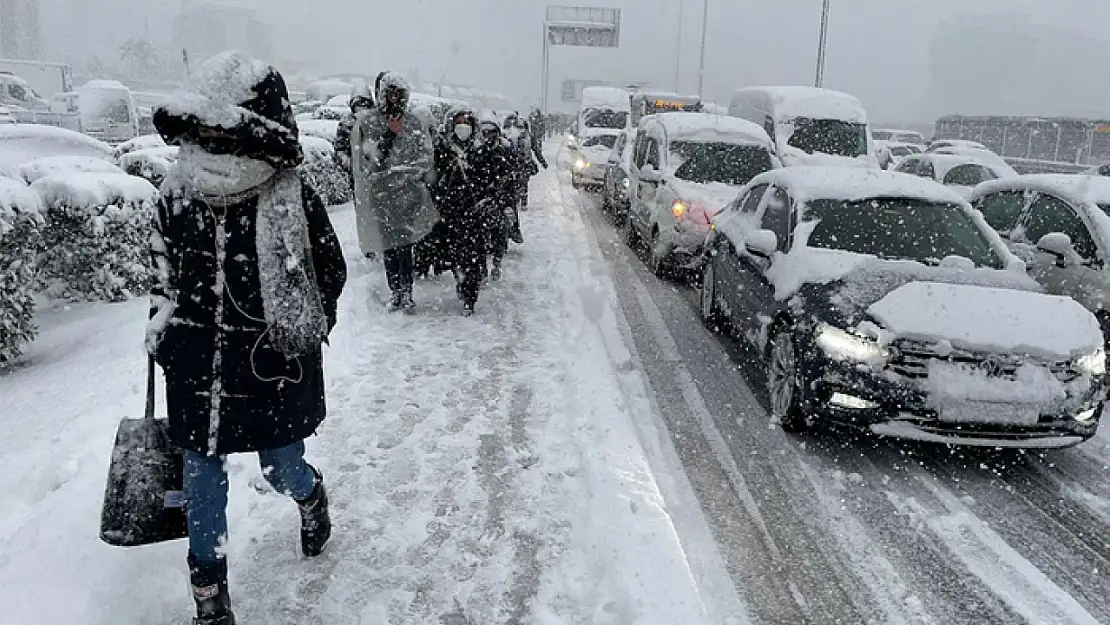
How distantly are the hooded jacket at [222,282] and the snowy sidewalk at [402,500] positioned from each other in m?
0.90

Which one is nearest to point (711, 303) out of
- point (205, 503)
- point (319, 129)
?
point (205, 503)

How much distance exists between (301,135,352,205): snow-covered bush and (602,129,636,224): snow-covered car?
4.54 meters

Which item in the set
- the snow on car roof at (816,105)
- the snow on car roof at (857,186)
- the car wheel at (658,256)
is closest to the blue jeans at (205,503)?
the snow on car roof at (857,186)

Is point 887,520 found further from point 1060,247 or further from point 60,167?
point 60,167

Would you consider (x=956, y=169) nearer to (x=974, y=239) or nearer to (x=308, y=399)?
(x=974, y=239)

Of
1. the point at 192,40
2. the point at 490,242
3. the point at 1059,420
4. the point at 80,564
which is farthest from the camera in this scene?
the point at 192,40

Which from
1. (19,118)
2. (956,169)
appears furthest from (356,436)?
(19,118)

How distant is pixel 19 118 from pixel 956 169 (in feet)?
80.7

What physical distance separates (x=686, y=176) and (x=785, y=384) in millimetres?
5687

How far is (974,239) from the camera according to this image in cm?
608

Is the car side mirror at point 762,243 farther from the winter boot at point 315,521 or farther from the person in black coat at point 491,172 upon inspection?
the winter boot at point 315,521

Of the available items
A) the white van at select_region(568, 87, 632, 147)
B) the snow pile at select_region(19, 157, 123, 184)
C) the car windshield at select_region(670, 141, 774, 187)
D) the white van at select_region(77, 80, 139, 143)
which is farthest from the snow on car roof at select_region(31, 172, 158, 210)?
the white van at select_region(77, 80, 139, 143)

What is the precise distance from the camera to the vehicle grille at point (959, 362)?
459 centimetres

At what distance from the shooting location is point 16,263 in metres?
5.65
